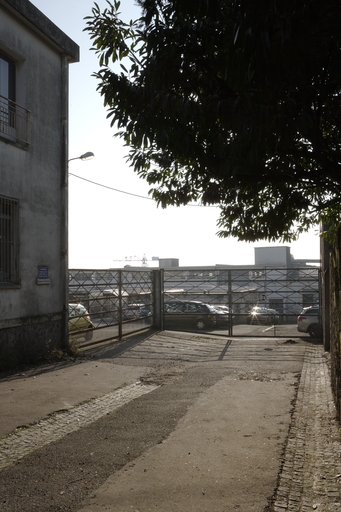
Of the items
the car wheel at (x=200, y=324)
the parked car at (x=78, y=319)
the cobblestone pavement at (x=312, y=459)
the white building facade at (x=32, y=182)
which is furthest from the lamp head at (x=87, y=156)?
the car wheel at (x=200, y=324)

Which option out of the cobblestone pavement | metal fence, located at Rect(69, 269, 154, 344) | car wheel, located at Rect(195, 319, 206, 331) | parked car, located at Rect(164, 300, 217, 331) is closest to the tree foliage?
the cobblestone pavement

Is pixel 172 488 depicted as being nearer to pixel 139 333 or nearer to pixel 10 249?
pixel 10 249

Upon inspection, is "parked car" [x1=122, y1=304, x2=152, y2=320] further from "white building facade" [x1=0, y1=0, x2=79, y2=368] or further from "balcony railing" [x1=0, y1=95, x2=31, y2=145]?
"balcony railing" [x1=0, y1=95, x2=31, y2=145]

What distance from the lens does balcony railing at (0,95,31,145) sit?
10.8m

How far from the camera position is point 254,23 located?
11.6ft

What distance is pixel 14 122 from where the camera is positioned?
36.7 ft

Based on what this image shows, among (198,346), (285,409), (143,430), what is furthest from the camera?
(198,346)

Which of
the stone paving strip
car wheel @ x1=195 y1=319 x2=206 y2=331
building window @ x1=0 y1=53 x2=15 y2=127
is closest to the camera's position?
the stone paving strip

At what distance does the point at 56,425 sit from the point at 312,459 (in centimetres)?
314

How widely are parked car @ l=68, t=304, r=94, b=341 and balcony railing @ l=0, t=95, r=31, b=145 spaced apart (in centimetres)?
445

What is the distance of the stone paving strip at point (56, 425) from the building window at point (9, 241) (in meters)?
3.78

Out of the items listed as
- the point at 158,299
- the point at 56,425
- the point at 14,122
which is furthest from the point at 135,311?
the point at 56,425

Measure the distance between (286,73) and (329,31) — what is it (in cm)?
53

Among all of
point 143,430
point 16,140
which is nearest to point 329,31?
point 143,430
